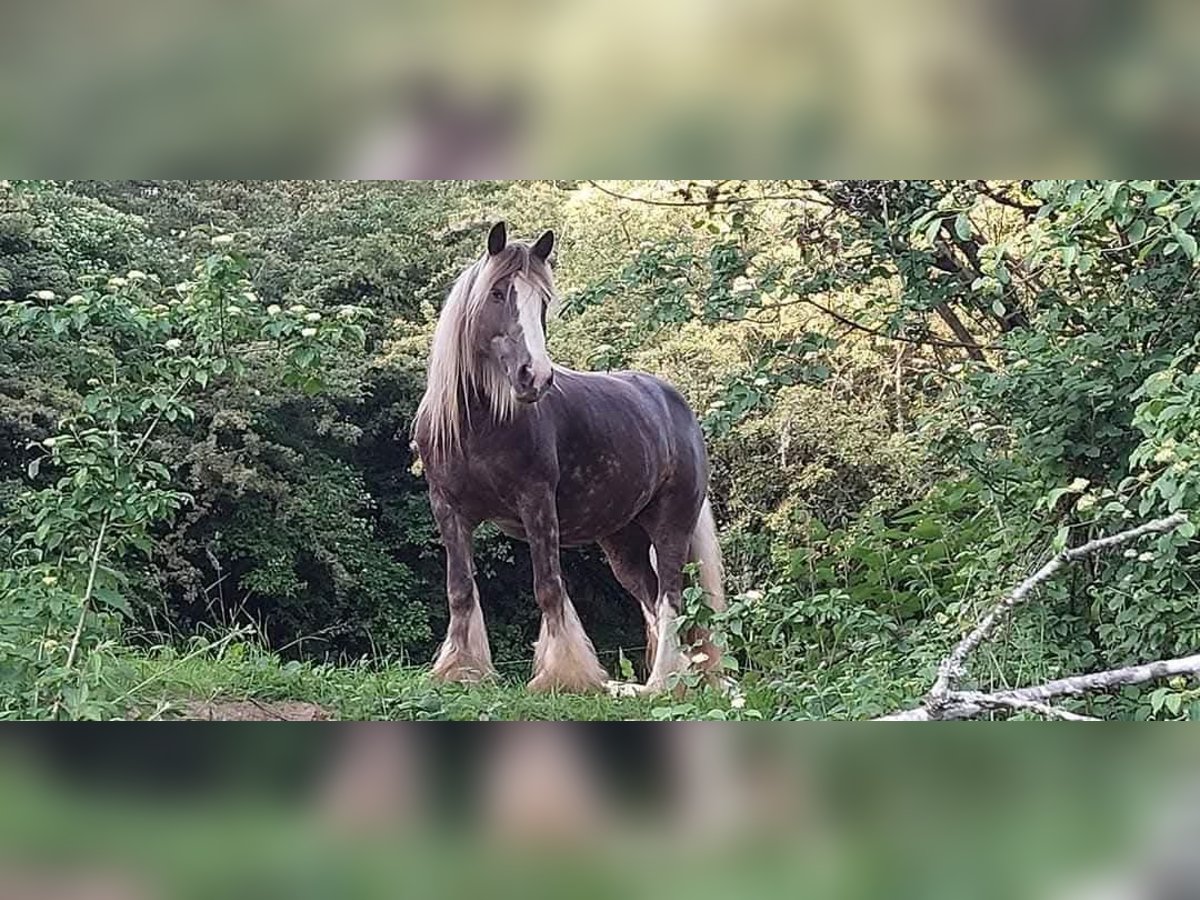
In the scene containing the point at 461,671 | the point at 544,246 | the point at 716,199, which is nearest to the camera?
the point at 544,246

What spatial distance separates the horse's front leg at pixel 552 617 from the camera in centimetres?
238

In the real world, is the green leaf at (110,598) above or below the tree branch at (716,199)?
below

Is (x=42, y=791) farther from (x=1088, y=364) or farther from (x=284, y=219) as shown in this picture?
(x=1088, y=364)

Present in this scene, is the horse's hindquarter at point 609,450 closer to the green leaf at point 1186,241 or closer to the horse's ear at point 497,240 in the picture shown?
the horse's ear at point 497,240

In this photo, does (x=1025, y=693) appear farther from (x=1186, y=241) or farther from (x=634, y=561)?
(x=634, y=561)

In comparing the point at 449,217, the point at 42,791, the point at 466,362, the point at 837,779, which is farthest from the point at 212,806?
the point at 449,217

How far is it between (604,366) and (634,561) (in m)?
0.54

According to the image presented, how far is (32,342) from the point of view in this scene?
104 inches

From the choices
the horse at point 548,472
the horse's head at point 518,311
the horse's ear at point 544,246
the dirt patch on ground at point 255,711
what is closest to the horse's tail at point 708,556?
the horse at point 548,472

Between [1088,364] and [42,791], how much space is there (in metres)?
2.26

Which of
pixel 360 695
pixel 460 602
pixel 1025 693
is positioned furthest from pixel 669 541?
pixel 1025 693

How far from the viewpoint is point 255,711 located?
6.99 feet
